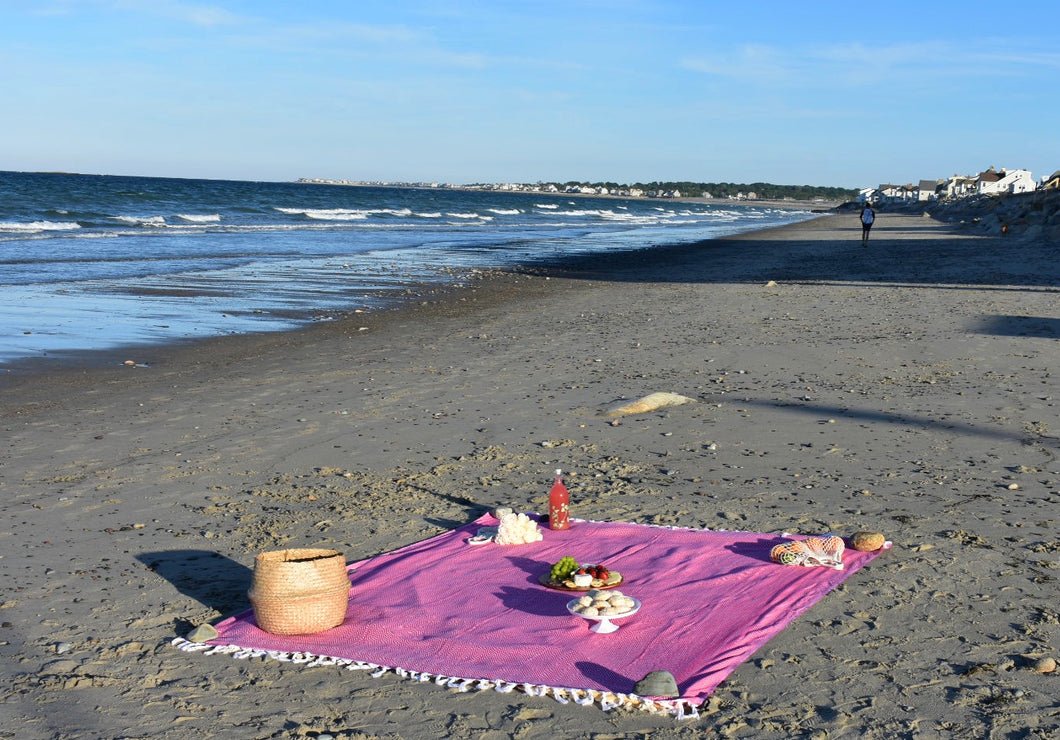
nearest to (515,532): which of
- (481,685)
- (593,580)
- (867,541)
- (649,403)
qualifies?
(593,580)

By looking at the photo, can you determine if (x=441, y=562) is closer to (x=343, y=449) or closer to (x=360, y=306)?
(x=343, y=449)

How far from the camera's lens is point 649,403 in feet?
31.5

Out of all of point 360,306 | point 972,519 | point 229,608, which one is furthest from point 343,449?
point 360,306

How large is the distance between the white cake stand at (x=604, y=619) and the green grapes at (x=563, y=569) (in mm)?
340

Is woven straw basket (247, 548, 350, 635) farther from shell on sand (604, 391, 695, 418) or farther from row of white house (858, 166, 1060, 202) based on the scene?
row of white house (858, 166, 1060, 202)

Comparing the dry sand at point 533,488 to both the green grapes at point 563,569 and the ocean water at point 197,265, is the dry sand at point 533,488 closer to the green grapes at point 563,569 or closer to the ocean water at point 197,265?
the green grapes at point 563,569

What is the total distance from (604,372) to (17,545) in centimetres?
671

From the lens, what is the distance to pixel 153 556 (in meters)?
6.03

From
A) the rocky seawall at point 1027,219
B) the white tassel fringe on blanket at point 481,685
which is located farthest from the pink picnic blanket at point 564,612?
the rocky seawall at point 1027,219

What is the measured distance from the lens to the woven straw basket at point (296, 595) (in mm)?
4852

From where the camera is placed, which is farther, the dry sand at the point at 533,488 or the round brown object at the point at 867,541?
the round brown object at the point at 867,541

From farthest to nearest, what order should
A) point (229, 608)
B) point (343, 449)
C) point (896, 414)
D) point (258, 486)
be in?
point (896, 414)
point (343, 449)
point (258, 486)
point (229, 608)

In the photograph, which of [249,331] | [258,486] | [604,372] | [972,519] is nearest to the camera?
[972,519]

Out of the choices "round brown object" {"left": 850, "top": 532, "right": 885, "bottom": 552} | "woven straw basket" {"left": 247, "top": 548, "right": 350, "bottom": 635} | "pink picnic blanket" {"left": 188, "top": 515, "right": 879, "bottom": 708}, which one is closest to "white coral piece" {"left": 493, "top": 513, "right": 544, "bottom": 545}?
"pink picnic blanket" {"left": 188, "top": 515, "right": 879, "bottom": 708}
